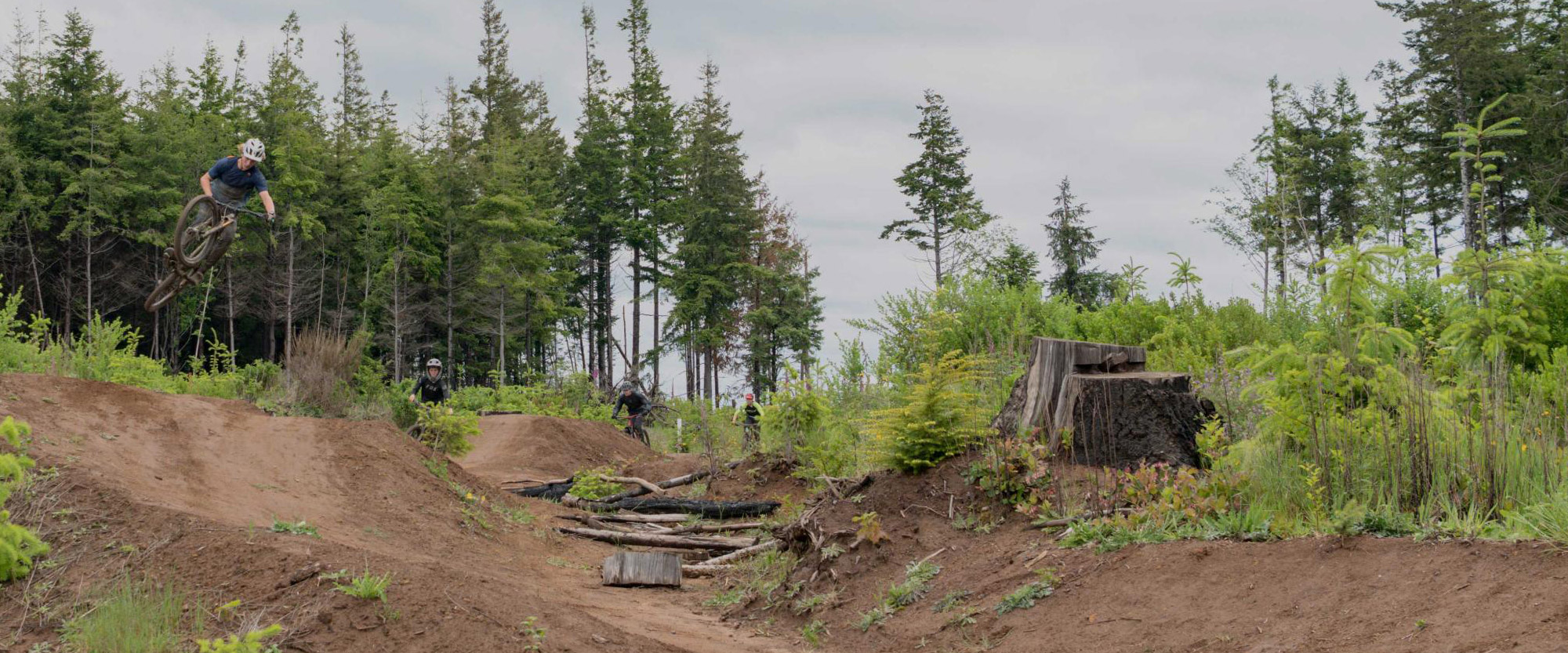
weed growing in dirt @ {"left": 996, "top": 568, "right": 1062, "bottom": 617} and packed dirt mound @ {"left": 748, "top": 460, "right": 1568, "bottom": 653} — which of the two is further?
weed growing in dirt @ {"left": 996, "top": 568, "right": 1062, "bottom": 617}

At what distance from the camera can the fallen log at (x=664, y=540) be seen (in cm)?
1075

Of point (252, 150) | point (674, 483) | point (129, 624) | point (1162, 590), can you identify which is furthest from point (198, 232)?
point (1162, 590)

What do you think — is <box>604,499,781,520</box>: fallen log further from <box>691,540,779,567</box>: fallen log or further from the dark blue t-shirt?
Result: the dark blue t-shirt

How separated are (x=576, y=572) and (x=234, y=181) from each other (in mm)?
5424

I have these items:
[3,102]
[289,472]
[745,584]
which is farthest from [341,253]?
[745,584]

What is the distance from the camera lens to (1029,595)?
244 inches

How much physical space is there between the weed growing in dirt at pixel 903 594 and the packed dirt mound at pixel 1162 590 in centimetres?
4

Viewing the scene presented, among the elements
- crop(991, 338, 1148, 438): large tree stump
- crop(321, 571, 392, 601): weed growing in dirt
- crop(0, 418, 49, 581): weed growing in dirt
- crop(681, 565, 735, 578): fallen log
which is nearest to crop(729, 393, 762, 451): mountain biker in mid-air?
crop(681, 565, 735, 578): fallen log

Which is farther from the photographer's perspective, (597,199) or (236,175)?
(597,199)

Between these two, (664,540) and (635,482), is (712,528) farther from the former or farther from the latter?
(635,482)

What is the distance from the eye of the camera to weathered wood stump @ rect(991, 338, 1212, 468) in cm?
756

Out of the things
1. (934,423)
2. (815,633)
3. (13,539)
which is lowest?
(815,633)

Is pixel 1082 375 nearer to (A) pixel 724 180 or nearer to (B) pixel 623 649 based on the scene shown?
(B) pixel 623 649

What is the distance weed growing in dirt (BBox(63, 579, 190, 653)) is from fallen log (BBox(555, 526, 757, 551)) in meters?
5.79
